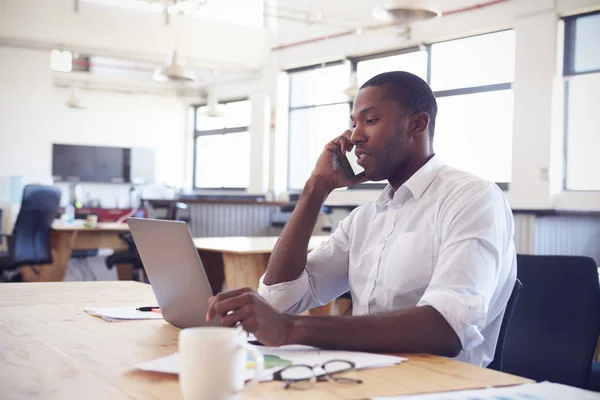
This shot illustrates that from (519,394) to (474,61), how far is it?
7.61m

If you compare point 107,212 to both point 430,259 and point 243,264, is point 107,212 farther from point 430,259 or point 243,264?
point 430,259

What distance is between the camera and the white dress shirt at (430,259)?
1318 mm

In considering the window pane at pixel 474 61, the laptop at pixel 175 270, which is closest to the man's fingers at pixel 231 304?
the laptop at pixel 175 270

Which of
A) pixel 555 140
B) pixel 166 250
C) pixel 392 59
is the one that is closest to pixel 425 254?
pixel 166 250

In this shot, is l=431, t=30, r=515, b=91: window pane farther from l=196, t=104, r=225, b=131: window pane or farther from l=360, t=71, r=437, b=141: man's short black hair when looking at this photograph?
l=360, t=71, r=437, b=141: man's short black hair

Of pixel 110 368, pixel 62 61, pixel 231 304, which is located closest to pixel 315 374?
pixel 231 304

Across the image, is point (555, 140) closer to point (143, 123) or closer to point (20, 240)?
point (20, 240)

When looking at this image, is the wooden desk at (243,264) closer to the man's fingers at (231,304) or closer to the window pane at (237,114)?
the man's fingers at (231,304)

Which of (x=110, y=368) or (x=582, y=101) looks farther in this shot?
(x=582, y=101)

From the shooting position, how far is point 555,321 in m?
2.12

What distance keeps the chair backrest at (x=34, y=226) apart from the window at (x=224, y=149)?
5720 millimetres

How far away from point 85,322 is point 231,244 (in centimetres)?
282

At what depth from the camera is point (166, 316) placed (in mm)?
1515

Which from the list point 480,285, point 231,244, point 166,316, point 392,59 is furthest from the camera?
Answer: point 392,59
